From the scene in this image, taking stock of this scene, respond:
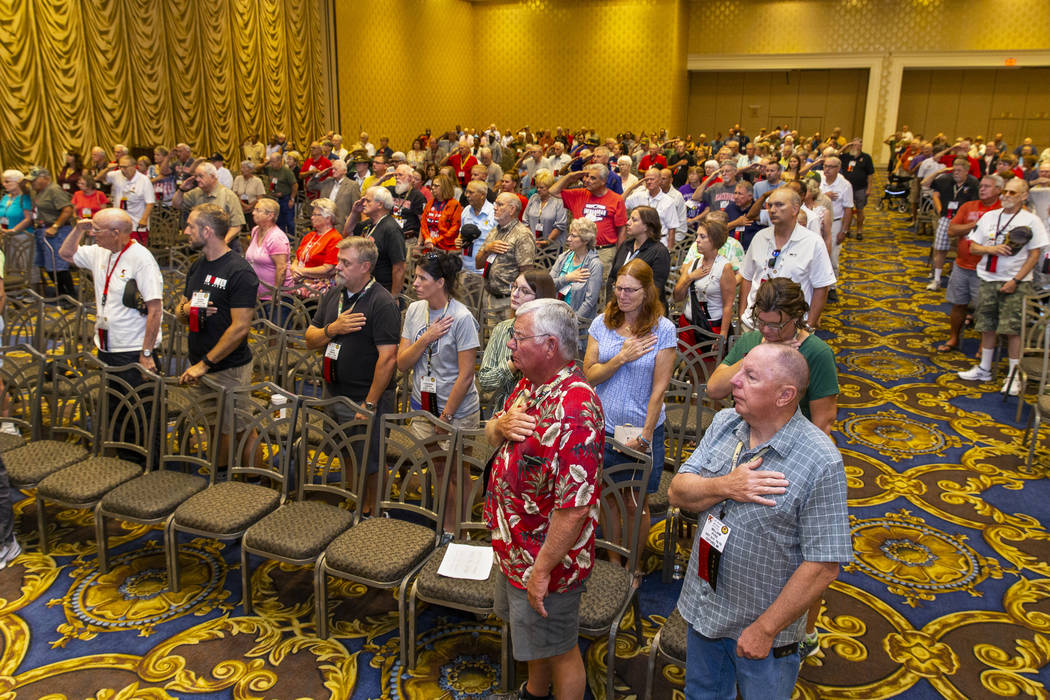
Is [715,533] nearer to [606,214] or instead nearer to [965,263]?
[606,214]

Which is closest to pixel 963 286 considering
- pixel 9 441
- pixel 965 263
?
pixel 965 263

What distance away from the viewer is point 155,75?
15203 millimetres

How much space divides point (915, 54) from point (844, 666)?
2708cm

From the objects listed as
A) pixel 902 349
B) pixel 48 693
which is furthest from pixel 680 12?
pixel 48 693

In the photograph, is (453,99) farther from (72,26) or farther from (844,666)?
(844,666)

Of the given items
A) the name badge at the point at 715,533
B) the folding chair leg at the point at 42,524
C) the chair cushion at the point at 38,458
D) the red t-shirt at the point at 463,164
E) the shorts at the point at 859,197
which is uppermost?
the red t-shirt at the point at 463,164

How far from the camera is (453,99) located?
26.5 meters

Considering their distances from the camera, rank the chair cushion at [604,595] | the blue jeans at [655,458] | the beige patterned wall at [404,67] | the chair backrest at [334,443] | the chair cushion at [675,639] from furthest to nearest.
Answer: the beige patterned wall at [404,67], the chair backrest at [334,443], the blue jeans at [655,458], the chair cushion at [604,595], the chair cushion at [675,639]

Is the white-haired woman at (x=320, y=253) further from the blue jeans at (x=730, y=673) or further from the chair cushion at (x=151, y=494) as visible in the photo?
the blue jeans at (x=730, y=673)

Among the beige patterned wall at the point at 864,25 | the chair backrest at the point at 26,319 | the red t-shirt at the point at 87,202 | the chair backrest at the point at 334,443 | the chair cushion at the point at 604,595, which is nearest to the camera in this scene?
the chair cushion at the point at 604,595

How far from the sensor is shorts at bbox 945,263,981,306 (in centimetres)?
669

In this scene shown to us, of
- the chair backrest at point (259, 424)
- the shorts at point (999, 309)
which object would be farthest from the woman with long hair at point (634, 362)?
the shorts at point (999, 309)

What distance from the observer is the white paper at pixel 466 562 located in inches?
117

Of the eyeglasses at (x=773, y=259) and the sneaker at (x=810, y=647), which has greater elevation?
the eyeglasses at (x=773, y=259)
